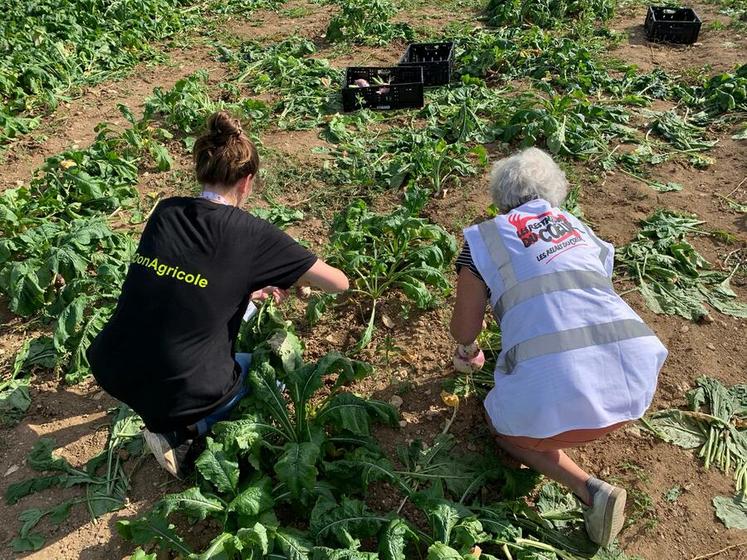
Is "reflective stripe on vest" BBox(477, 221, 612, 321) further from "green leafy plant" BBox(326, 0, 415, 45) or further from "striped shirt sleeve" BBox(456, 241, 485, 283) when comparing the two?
"green leafy plant" BBox(326, 0, 415, 45)

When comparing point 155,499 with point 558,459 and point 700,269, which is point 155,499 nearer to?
point 558,459

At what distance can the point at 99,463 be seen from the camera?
3.66m

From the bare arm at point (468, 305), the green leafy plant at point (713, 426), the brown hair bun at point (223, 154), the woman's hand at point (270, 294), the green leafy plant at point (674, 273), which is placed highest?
the brown hair bun at point (223, 154)

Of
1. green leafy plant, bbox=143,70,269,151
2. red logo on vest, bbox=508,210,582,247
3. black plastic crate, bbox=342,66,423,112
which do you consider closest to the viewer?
red logo on vest, bbox=508,210,582,247

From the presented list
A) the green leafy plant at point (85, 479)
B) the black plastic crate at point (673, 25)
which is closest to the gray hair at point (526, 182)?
the green leafy plant at point (85, 479)

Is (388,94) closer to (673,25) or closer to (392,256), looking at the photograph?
(392,256)

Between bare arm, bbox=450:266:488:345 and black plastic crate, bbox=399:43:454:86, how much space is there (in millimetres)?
5425

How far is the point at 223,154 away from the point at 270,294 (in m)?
1.27

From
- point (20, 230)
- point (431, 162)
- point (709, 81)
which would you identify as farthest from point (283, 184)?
point (709, 81)

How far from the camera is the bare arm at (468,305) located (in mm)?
3179

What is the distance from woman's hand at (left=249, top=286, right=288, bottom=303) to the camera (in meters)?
3.84

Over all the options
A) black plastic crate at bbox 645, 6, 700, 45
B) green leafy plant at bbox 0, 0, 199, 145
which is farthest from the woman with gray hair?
black plastic crate at bbox 645, 6, 700, 45

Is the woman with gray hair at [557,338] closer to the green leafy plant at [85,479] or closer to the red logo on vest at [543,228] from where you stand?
the red logo on vest at [543,228]

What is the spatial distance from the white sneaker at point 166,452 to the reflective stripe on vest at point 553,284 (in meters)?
2.12
